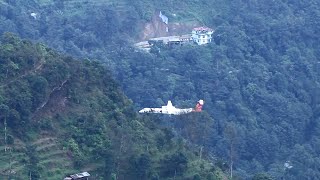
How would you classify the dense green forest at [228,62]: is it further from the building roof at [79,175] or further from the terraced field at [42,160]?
the building roof at [79,175]

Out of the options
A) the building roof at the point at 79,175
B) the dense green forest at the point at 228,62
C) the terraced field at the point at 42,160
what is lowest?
the building roof at the point at 79,175

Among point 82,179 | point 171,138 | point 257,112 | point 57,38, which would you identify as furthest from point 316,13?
point 82,179

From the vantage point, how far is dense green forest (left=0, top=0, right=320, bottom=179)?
42.9m

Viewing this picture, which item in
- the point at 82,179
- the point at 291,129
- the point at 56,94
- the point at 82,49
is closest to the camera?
the point at 82,179

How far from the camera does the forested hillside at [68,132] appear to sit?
88.6ft

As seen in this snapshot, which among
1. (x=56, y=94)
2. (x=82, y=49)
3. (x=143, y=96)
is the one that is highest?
(x=82, y=49)

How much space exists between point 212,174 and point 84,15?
92.7 ft

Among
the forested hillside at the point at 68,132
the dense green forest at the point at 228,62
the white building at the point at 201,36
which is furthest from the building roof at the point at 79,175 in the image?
the white building at the point at 201,36

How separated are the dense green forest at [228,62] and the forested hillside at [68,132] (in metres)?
9.44

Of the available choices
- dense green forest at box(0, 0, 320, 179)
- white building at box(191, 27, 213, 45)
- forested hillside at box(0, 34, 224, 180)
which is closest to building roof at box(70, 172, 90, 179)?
forested hillside at box(0, 34, 224, 180)

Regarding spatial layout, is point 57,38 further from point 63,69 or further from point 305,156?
point 63,69

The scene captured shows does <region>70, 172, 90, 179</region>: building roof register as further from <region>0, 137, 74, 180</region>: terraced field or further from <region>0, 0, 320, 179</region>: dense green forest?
<region>0, 0, 320, 179</region>: dense green forest

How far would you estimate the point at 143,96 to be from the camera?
47.0m

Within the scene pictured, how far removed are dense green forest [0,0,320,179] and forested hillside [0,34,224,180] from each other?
944cm
